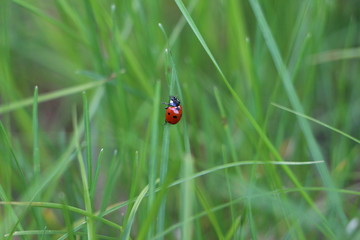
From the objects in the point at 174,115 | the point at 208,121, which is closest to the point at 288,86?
the point at 174,115

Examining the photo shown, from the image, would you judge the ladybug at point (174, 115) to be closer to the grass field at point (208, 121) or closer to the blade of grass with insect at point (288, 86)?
the grass field at point (208, 121)

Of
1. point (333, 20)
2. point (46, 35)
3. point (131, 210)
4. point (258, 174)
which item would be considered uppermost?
point (46, 35)

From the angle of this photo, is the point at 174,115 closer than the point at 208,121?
Yes

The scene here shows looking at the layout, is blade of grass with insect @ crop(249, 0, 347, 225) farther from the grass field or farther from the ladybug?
the ladybug

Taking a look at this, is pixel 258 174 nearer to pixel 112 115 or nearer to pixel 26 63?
pixel 112 115

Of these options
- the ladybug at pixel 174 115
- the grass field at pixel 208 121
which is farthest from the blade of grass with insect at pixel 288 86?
→ the ladybug at pixel 174 115

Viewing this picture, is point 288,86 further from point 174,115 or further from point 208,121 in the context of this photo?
point 208,121

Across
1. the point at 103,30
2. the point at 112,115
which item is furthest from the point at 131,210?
the point at 103,30

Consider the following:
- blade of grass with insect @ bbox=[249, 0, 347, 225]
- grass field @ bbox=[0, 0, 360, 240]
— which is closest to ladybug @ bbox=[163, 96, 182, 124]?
grass field @ bbox=[0, 0, 360, 240]
